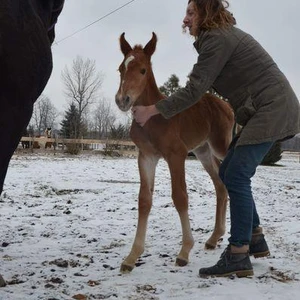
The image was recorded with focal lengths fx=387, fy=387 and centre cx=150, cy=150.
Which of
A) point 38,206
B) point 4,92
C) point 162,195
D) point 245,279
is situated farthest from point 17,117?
point 162,195

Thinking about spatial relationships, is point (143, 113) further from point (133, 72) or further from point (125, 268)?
point (125, 268)

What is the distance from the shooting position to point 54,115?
84.1m

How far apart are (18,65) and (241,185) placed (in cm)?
178

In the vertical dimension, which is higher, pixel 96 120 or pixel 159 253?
pixel 96 120

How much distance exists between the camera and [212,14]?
2998 mm

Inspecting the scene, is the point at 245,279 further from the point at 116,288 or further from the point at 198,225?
the point at 198,225

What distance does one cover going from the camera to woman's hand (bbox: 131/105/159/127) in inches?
123

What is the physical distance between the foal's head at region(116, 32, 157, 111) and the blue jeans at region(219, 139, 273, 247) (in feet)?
3.13

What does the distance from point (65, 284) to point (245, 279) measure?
1291 millimetres

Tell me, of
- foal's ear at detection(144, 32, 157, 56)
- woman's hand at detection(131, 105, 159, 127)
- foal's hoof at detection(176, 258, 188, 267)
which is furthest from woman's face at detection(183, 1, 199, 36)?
foal's hoof at detection(176, 258, 188, 267)

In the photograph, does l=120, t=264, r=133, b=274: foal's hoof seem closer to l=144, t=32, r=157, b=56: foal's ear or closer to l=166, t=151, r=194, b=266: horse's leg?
l=166, t=151, r=194, b=266: horse's leg

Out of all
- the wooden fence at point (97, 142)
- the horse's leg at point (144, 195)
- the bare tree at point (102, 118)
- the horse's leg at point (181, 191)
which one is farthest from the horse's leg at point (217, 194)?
the bare tree at point (102, 118)

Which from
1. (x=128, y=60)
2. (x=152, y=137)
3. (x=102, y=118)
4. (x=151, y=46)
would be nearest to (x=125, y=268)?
(x=152, y=137)

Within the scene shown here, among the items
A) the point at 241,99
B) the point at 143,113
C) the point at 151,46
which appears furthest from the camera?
the point at 151,46
